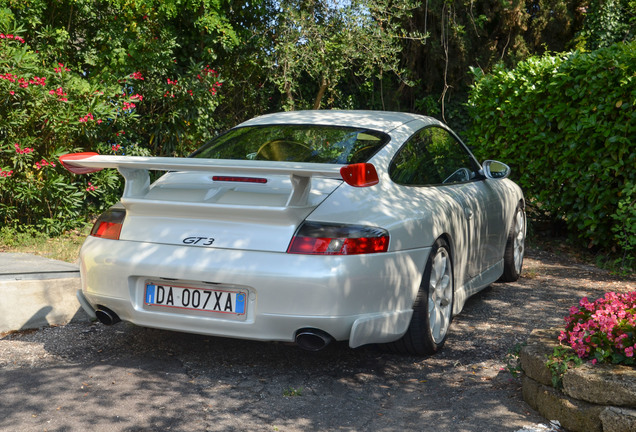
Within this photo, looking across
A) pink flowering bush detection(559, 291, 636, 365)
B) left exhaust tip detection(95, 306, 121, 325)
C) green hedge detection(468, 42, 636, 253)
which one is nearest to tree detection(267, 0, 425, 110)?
green hedge detection(468, 42, 636, 253)

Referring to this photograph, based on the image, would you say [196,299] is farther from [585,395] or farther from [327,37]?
[327,37]

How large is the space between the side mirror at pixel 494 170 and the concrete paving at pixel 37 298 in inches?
127

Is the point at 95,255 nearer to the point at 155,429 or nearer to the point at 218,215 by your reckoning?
the point at 218,215

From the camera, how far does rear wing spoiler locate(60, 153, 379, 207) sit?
3398 mm

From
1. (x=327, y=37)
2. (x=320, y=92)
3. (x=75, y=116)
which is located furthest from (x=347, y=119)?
(x=320, y=92)

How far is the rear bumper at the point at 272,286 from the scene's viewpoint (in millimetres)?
3555

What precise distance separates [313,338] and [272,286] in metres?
0.36

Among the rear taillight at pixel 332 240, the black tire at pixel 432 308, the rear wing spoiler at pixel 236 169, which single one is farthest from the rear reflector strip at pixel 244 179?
the black tire at pixel 432 308

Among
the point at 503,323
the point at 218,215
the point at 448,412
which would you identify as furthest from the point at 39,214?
the point at 448,412

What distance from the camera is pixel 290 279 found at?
3.54 metres

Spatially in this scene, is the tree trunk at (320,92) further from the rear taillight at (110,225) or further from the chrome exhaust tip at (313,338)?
the chrome exhaust tip at (313,338)

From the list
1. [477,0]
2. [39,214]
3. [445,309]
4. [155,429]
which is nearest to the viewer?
[155,429]

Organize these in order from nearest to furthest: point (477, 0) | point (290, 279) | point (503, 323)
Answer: point (290, 279) < point (503, 323) < point (477, 0)

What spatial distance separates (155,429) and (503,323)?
2927 mm
